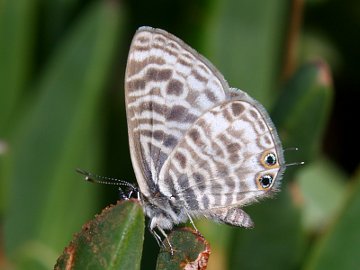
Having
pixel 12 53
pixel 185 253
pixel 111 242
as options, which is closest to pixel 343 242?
pixel 185 253

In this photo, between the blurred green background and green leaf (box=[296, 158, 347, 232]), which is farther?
green leaf (box=[296, 158, 347, 232])

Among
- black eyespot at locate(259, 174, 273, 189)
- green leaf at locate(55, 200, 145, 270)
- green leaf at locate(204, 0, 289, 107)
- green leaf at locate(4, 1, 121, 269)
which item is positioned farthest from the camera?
green leaf at locate(204, 0, 289, 107)

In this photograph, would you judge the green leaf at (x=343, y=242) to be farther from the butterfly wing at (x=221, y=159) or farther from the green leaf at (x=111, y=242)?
the green leaf at (x=111, y=242)

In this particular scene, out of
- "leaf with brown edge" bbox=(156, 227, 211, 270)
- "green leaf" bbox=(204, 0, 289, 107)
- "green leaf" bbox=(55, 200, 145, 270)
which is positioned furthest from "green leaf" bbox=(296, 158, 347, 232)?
"green leaf" bbox=(55, 200, 145, 270)

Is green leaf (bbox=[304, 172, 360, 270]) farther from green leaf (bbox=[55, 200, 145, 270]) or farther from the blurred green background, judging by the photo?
green leaf (bbox=[55, 200, 145, 270])

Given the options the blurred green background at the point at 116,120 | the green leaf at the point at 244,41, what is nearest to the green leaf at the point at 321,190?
the blurred green background at the point at 116,120

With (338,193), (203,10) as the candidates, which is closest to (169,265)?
(203,10)
